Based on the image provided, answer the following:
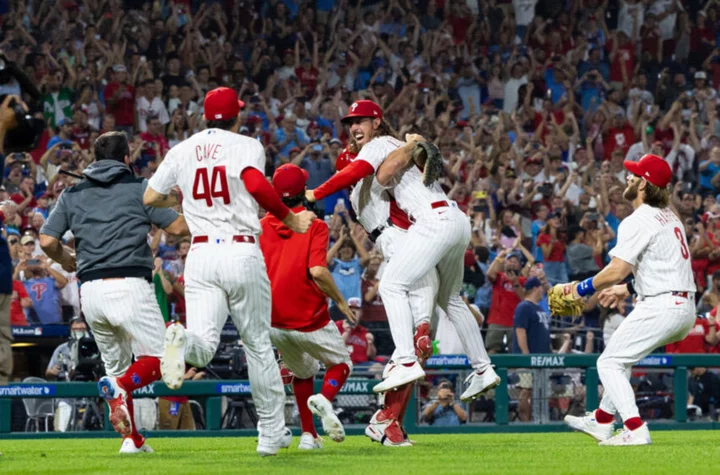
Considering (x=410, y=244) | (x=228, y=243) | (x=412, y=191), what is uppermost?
(x=412, y=191)

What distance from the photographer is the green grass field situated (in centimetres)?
725

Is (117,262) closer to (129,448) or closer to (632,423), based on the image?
(129,448)

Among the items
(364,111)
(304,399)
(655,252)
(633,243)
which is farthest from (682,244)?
(304,399)

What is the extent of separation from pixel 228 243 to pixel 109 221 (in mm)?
1213

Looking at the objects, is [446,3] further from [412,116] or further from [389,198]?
[389,198]

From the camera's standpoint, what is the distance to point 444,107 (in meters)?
22.0

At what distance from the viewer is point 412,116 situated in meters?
21.0

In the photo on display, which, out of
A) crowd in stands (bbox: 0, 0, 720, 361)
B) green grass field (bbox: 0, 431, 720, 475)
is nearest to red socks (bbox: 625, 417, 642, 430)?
green grass field (bbox: 0, 431, 720, 475)

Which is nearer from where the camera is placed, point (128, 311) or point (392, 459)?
point (392, 459)

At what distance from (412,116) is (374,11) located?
12.0 ft

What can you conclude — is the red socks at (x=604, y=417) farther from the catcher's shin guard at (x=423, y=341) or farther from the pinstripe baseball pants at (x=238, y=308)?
the pinstripe baseball pants at (x=238, y=308)

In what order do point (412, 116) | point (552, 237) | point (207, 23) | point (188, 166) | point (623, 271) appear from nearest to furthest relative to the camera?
1. point (188, 166)
2. point (623, 271)
3. point (552, 237)
4. point (412, 116)
5. point (207, 23)

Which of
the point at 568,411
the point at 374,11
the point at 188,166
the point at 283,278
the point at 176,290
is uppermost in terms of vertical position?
the point at 374,11

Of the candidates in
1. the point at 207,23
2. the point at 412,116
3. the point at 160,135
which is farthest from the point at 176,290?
the point at 207,23
